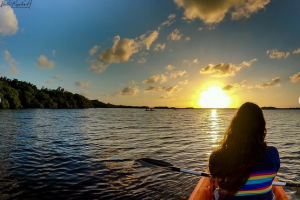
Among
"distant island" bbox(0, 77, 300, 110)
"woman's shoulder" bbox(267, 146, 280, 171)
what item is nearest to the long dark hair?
"woman's shoulder" bbox(267, 146, 280, 171)

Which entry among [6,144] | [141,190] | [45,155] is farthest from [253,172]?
[6,144]

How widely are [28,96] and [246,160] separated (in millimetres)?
145775

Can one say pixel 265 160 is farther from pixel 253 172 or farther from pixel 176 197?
pixel 176 197

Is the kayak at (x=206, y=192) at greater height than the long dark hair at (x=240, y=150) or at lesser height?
lesser

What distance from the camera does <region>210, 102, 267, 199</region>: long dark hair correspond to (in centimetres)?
367

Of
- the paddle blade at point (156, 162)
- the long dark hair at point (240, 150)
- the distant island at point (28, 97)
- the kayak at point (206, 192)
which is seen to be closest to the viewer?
the long dark hair at point (240, 150)

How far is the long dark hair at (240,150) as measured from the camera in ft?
12.0

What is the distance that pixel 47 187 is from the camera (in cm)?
958

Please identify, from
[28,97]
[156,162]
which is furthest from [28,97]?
[156,162]

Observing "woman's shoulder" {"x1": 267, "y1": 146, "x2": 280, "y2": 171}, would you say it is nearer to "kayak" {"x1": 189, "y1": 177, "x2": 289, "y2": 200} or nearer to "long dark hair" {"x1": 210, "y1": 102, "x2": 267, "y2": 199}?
"long dark hair" {"x1": 210, "y1": 102, "x2": 267, "y2": 199}

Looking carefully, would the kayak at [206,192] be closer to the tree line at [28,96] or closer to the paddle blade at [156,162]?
the paddle blade at [156,162]

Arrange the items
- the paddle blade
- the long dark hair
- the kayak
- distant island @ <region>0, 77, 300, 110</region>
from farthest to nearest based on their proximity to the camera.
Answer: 1. distant island @ <region>0, 77, 300, 110</region>
2. the paddle blade
3. the kayak
4. the long dark hair

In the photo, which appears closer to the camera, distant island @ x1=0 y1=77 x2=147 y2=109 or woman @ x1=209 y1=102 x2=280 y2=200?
woman @ x1=209 y1=102 x2=280 y2=200

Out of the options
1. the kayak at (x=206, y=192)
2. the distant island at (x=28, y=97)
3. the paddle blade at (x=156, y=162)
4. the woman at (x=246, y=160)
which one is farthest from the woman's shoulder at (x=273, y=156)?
the distant island at (x=28, y=97)
